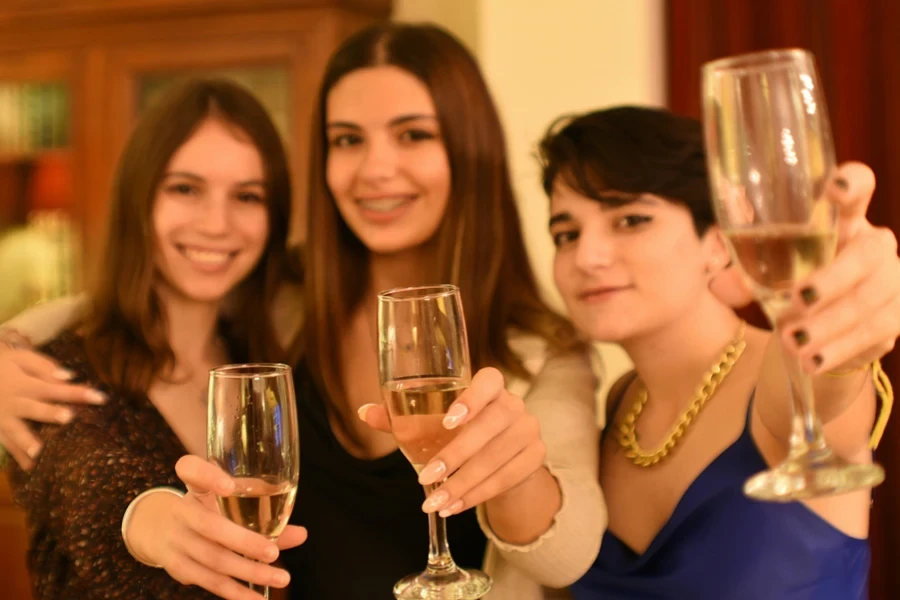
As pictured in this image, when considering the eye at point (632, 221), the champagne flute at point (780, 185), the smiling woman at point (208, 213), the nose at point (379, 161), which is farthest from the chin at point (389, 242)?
the champagne flute at point (780, 185)

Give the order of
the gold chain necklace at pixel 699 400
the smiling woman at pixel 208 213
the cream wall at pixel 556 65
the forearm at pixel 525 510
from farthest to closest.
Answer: the cream wall at pixel 556 65
the smiling woman at pixel 208 213
the gold chain necklace at pixel 699 400
the forearm at pixel 525 510

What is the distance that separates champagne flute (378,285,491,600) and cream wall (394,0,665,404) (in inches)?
72.3

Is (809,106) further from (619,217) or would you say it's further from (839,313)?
(619,217)

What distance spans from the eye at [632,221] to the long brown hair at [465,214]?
300mm

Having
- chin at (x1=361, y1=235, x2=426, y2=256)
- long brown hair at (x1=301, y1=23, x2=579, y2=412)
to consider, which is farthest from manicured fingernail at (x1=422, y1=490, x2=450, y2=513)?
chin at (x1=361, y1=235, x2=426, y2=256)

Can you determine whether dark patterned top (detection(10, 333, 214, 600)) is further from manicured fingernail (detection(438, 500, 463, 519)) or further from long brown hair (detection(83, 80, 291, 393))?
manicured fingernail (detection(438, 500, 463, 519))

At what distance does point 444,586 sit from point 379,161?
883mm

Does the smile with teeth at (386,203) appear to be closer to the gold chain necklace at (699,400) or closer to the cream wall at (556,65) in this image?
the gold chain necklace at (699,400)

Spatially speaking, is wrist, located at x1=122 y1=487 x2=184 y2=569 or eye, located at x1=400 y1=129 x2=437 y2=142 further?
eye, located at x1=400 y1=129 x2=437 y2=142

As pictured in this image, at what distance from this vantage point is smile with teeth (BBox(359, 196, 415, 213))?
1.64m

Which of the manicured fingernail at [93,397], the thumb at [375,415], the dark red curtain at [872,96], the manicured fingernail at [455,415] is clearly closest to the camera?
the manicured fingernail at [455,415]

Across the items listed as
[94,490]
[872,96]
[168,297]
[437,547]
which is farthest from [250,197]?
[872,96]

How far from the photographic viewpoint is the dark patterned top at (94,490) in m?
1.32

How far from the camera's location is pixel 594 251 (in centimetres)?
133
